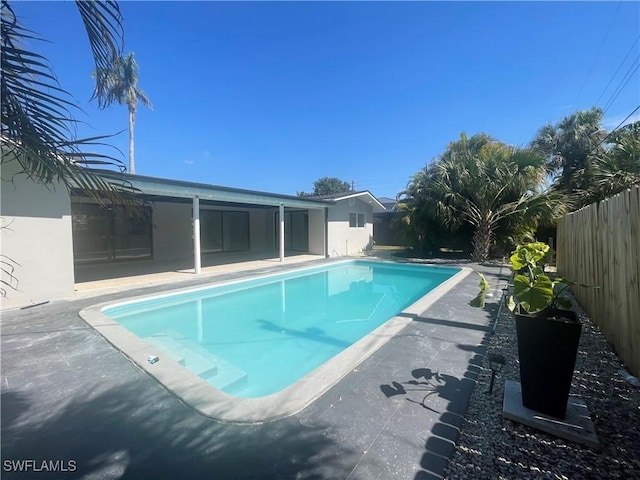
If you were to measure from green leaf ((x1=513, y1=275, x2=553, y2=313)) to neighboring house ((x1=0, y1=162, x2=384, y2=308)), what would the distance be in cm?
284

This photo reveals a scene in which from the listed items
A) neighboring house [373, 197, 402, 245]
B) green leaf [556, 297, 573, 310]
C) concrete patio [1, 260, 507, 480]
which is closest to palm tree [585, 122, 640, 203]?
concrete patio [1, 260, 507, 480]

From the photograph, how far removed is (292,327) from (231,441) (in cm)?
408

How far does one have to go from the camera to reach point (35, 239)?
19.9ft

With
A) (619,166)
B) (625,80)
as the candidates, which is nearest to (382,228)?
(619,166)

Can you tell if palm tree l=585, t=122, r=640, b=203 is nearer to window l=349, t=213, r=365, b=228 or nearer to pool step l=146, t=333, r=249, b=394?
pool step l=146, t=333, r=249, b=394

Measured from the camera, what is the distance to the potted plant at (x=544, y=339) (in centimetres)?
216

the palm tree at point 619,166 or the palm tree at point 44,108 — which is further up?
the palm tree at point 619,166

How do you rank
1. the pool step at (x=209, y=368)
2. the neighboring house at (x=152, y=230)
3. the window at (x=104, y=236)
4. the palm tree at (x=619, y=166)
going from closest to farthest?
the pool step at (x=209, y=368) → the neighboring house at (x=152, y=230) → the palm tree at (x=619, y=166) → the window at (x=104, y=236)

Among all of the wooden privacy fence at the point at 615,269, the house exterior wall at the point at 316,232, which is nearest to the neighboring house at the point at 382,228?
the house exterior wall at the point at 316,232

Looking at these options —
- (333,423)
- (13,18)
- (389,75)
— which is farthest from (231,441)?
(389,75)

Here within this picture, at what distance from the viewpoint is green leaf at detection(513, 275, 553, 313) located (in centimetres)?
214

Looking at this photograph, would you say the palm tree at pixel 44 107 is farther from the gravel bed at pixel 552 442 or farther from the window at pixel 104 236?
the window at pixel 104 236

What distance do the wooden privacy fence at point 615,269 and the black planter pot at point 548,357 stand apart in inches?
57.8

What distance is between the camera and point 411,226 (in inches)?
607
